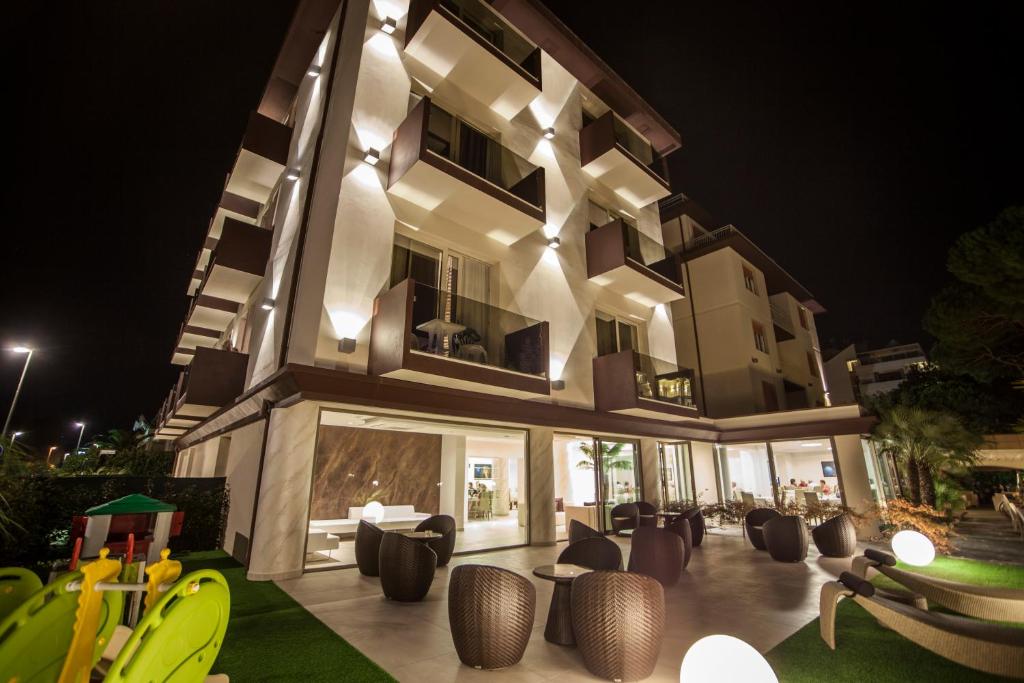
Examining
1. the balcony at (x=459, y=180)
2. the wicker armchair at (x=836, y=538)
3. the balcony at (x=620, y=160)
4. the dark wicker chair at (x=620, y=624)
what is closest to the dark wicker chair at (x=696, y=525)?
the wicker armchair at (x=836, y=538)

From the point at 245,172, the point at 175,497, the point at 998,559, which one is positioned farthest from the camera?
the point at 245,172

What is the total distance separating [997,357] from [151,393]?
63.1m

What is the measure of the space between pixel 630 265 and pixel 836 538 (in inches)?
299

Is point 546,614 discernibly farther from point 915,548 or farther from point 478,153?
point 478,153

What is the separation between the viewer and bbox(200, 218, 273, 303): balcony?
9.77 meters

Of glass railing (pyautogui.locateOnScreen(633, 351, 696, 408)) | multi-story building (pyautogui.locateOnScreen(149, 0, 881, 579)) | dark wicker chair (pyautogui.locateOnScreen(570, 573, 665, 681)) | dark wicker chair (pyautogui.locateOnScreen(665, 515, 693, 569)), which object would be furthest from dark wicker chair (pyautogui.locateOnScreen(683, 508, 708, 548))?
dark wicker chair (pyautogui.locateOnScreen(570, 573, 665, 681))

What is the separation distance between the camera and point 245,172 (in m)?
11.5

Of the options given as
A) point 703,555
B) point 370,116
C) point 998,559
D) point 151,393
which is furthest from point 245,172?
point 151,393

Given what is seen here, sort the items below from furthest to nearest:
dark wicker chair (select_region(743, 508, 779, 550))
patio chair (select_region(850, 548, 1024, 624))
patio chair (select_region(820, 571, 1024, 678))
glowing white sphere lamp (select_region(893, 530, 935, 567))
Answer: dark wicker chair (select_region(743, 508, 779, 550))
glowing white sphere lamp (select_region(893, 530, 935, 567))
patio chair (select_region(850, 548, 1024, 624))
patio chair (select_region(820, 571, 1024, 678))

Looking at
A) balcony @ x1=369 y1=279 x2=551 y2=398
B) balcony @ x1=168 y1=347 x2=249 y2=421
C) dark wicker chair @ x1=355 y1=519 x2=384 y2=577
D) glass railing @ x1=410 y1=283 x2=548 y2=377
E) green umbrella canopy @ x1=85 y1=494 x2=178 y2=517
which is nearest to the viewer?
green umbrella canopy @ x1=85 y1=494 x2=178 y2=517

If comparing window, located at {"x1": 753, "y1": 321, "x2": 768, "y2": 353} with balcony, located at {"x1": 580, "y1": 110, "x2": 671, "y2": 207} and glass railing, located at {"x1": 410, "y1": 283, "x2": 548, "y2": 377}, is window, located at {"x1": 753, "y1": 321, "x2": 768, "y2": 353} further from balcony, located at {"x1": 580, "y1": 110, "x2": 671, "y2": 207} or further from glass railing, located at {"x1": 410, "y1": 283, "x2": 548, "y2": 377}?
glass railing, located at {"x1": 410, "y1": 283, "x2": 548, "y2": 377}

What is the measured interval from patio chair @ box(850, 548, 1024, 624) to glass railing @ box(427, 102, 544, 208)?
27.5 feet

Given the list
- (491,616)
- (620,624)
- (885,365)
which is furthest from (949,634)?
(885,365)

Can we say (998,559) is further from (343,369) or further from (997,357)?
(343,369)
